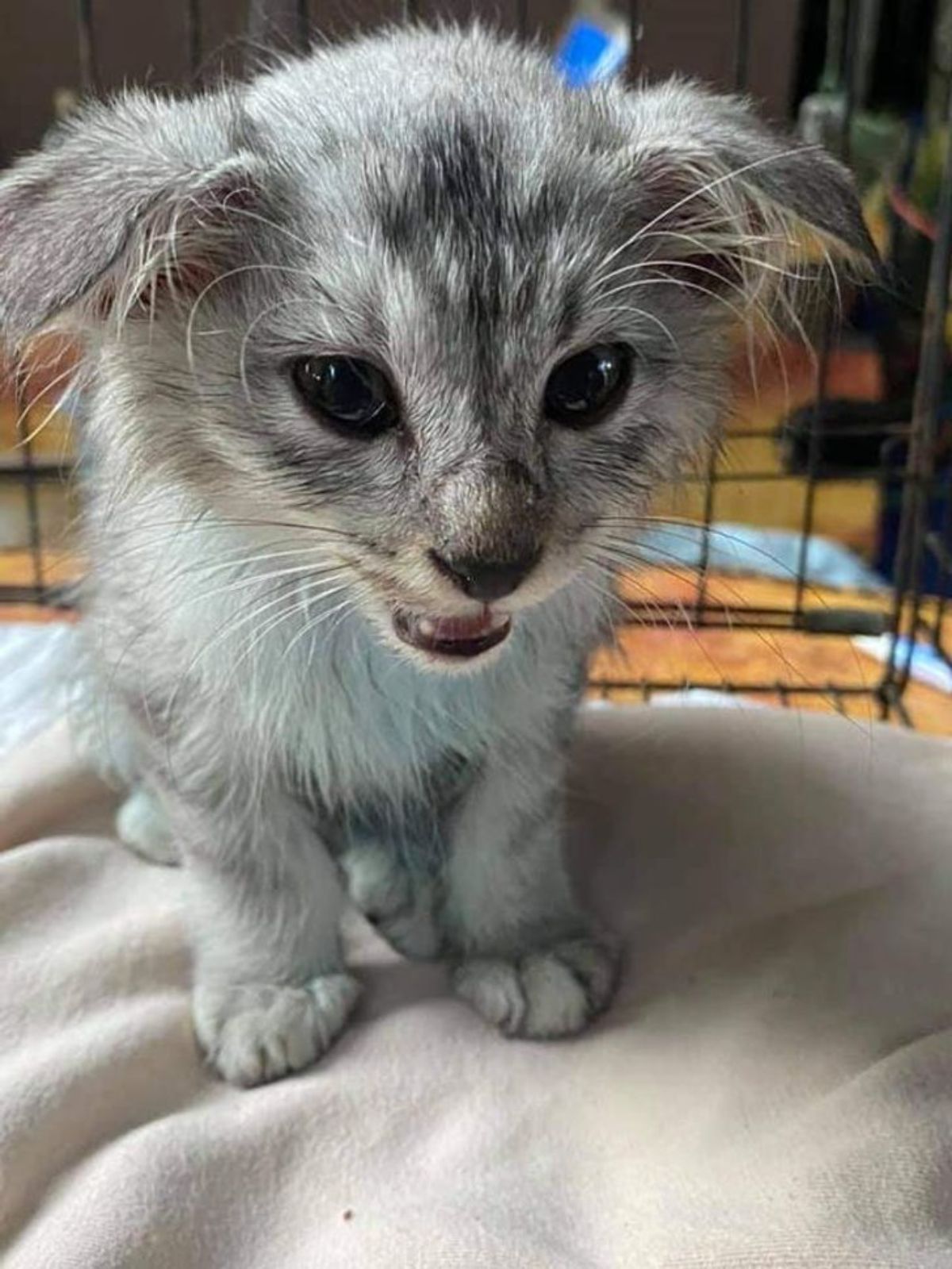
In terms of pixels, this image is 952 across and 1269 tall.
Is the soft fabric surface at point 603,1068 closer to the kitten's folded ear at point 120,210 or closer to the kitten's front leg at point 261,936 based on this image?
the kitten's front leg at point 261,936

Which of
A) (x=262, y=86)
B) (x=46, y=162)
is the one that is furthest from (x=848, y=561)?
(x=46, y=162)

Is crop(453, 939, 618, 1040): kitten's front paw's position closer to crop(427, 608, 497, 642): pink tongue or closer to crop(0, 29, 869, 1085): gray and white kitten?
crop(0, 29, 869, 1085): gray and white kitten

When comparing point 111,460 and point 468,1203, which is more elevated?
point 111,460

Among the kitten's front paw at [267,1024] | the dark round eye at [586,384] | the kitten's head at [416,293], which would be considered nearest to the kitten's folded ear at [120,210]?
the kitten's head at [416,293]

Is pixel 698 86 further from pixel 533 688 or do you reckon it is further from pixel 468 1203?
pixel 468 1203

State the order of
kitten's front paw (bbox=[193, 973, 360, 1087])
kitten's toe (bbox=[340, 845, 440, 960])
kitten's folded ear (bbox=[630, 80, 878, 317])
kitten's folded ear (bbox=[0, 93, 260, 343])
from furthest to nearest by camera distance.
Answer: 1. kitten's toe (bbox=[340, 845, 440, 960])
2. kitten's front paw (bbox=[193, 973, 360, 1087])
3. kitten's folded ear (bbox=[630, 80, 878, 317])
4. kitten's folded ear (bbox=[0, 93, 260, 343])

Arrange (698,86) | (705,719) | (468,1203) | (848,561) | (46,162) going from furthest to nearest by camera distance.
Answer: (848,561), (705,719), (698,86), (468,1203), (46,162)

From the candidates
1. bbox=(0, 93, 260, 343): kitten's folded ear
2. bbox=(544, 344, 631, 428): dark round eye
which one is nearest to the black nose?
bbox=(544, 344, 631, 428): dark round eye
